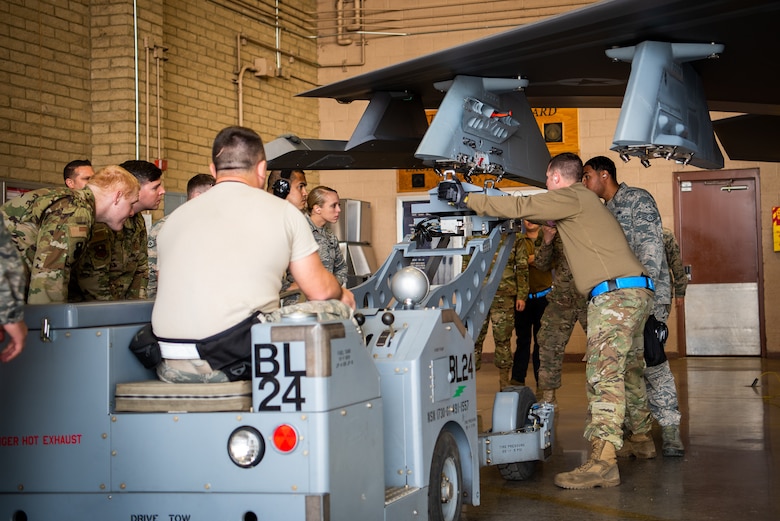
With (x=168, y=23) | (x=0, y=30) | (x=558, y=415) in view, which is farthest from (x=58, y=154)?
(x=558, y=415)

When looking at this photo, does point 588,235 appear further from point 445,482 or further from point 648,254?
point 445,482

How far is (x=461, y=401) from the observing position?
4281 millimetres

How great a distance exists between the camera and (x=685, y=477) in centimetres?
555

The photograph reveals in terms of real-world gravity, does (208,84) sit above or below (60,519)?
above

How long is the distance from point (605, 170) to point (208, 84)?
632cm

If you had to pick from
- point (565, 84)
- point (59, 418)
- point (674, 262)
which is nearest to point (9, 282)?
point (59, 418)

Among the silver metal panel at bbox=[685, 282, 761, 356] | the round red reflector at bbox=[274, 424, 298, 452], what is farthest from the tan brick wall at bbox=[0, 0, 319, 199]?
Answer: the silver metal panel at bbox=[685, 282, 761, 356]

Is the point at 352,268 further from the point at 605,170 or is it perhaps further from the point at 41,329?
the point at 41,329

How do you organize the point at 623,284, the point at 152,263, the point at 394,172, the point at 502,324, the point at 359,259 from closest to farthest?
the point at 623,284 → the point at 152,263 → the point at 502,324 → the point at 359,259 → the point at 394,172

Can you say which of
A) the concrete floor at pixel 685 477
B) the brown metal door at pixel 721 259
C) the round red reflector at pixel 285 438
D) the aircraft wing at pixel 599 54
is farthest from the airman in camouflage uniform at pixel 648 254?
the brown metal door at pixel 721 259

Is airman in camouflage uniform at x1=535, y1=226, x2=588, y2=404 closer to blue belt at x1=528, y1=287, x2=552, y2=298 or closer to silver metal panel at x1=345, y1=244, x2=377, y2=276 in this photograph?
blue belt at x1=528, y1=287, x2=552, y2=298

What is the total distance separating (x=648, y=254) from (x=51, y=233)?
3.79 metres

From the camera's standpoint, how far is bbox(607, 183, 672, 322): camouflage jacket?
20.0ft

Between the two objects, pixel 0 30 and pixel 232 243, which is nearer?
pixel 232 243
